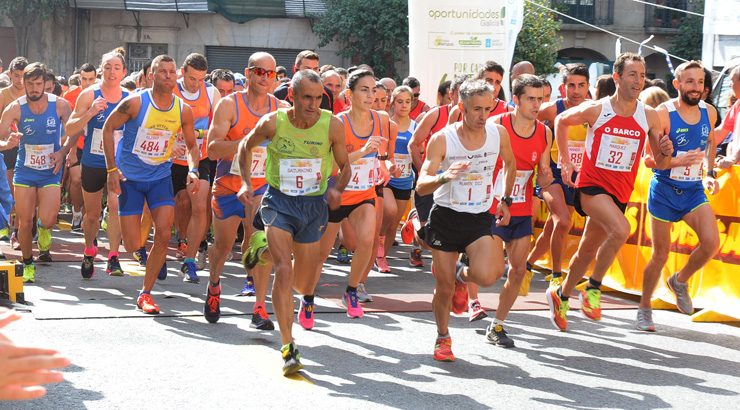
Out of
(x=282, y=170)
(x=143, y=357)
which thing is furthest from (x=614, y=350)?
(x=143, y=357)

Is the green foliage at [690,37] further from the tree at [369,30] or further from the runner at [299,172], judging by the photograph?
the runner at [299,172]

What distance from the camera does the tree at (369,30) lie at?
35912 mm

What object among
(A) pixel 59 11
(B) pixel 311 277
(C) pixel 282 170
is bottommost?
(B) pixel 311 277

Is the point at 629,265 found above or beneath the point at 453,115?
beneath

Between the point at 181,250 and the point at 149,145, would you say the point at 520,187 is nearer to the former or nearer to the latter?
the point at 149,145

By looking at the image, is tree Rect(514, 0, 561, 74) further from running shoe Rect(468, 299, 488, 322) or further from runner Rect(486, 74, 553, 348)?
runner Rect(486, 74, 553, 348)

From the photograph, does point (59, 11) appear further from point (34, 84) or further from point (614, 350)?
point (614, 350)

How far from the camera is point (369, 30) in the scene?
36.4 metres

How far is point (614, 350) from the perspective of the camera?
830cm

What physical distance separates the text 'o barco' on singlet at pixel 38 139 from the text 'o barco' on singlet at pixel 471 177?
15.6ft

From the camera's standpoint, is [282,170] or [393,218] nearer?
[282,170]

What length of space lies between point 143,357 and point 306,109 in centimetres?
181

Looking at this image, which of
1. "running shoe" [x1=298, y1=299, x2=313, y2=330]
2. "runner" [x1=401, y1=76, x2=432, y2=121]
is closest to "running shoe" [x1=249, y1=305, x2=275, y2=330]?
"running shoe" [x1=298, y1=299, x2=313, y2=330]

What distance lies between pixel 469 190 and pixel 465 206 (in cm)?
11
